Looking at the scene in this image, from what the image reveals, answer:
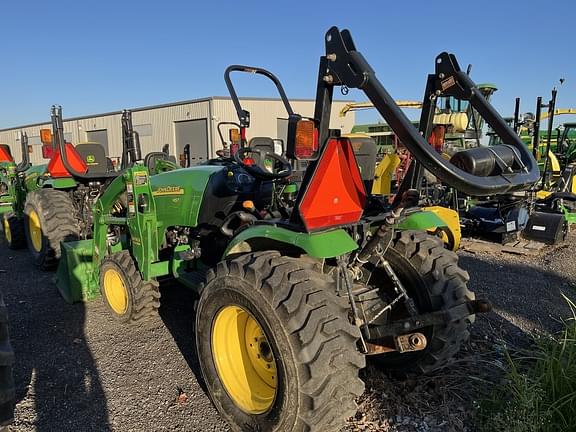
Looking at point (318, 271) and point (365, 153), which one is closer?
point (318, 271)

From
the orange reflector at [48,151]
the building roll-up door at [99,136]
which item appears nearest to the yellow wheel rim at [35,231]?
the orange reflector at [48,151]

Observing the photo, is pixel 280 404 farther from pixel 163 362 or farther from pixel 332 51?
pixel 332 51

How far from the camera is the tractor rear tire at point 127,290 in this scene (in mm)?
3771

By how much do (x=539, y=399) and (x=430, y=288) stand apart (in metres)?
0.80

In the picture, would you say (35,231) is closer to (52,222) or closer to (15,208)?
(52,222)

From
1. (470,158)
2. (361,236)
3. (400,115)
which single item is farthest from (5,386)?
(470,158)

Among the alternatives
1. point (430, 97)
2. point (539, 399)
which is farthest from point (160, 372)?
point (430, 97)

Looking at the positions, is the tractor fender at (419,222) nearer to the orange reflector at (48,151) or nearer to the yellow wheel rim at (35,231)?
the yellow wheel rim at (35,231)

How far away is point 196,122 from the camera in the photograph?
25.4 m

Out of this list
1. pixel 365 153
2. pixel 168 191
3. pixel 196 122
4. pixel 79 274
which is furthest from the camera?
pixel 196 122

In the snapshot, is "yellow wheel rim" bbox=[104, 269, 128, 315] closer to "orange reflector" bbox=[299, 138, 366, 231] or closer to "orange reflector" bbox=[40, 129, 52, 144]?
"orange reflector" bbox=[299, 138, 366, 231]

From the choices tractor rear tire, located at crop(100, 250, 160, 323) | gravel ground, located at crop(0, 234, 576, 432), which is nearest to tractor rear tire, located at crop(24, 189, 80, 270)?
gravel ground, located at crop(0, 234, 576, 432)

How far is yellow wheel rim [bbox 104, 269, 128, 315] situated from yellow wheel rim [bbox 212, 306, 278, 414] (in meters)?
1.57

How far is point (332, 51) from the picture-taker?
7.37 feet
